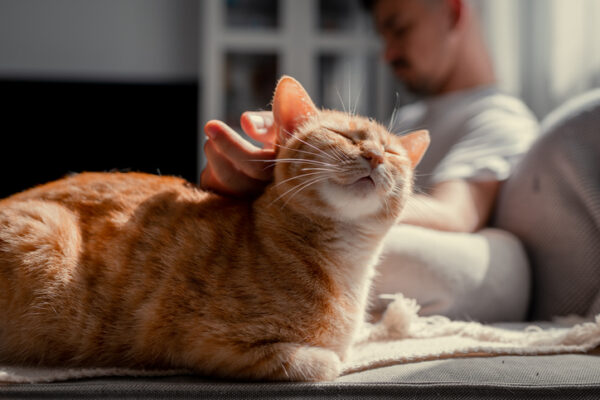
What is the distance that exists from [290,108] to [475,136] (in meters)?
0.90

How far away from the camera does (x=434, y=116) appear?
1855mm

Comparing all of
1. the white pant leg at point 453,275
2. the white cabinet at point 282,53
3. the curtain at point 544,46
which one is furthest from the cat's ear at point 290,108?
the white cabinet at point 282,53

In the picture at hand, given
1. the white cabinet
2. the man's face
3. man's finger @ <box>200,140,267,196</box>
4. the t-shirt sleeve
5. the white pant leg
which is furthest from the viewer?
the white cabinet

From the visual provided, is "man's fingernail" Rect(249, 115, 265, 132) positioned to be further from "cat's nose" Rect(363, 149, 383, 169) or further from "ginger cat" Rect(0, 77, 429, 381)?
"cat's nose" Rect(363, 149, 383, 169)

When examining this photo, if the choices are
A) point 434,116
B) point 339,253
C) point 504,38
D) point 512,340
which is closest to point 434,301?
point 512,340

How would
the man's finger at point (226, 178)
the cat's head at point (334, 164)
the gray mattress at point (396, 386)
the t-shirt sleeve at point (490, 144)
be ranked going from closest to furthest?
1. the gray mattress at point (396, 386)
2. the cat's head at point (334, 164)
3. the man's finger at point (226, 178)
4. the t-shirt sleeve at point (490, 144)

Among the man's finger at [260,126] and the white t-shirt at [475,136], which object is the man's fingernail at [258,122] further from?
the white t-shirt at [475,136]

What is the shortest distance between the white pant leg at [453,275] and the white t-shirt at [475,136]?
0.90 feet

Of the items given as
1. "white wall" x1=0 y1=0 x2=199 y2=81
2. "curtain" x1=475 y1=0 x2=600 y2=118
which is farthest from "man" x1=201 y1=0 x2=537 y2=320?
"white wall" x1=0 y1=0 x2=199 y2=81

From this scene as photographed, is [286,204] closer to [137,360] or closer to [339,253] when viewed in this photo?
[339,253]

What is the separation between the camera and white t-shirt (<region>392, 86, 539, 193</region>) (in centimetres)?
137

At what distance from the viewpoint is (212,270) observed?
0.71m

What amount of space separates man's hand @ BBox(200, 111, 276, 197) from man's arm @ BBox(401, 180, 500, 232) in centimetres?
43

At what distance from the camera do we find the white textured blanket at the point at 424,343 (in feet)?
2.20
